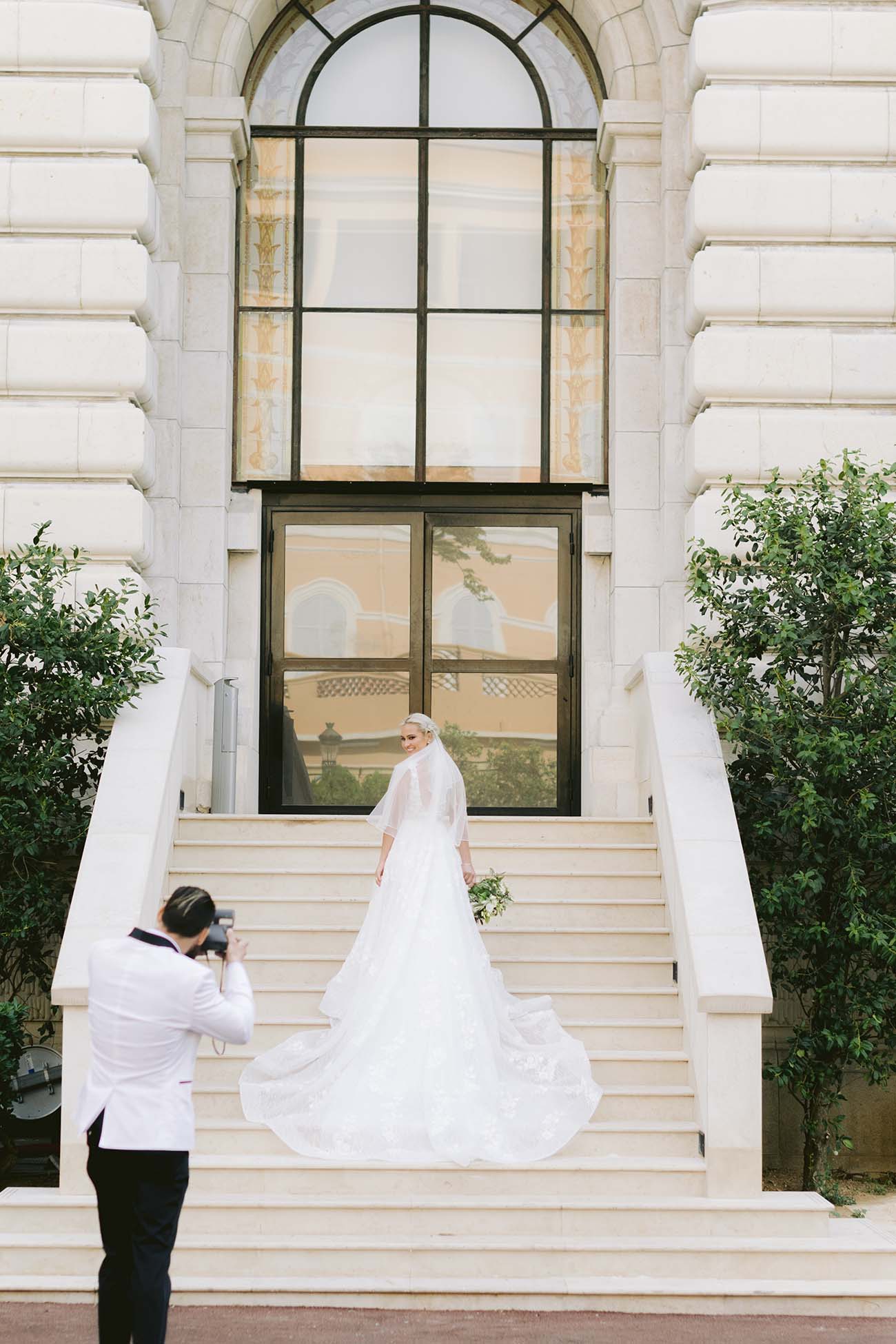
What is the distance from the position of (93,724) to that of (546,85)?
7.84 meters

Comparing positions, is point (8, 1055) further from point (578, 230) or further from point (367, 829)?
point (578, 230)

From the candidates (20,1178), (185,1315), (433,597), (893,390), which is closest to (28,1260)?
(185,1315)

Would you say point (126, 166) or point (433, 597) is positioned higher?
point (126, 166)

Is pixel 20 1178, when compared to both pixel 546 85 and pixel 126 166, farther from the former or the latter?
pixel 546 85

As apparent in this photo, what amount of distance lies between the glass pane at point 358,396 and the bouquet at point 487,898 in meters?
5.58

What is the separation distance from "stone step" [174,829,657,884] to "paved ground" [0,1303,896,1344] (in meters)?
3.83

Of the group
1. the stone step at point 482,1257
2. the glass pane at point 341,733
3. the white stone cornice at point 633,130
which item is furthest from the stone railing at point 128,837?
the white stone cornice at point 633,130

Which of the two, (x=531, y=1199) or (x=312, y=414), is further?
(x=312, y=414)

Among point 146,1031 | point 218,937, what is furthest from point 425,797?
point 146,1031

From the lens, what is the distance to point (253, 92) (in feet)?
47.1

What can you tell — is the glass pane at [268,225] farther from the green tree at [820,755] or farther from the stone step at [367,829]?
the green tree at [820,755]

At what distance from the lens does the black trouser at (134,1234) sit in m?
5.46

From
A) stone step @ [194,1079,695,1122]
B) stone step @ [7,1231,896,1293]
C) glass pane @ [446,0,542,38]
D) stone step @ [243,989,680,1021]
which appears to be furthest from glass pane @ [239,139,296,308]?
stone step @ [7,1231,896,1293]

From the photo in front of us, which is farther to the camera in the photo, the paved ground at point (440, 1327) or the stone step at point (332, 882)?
the stone step at point (332, 882)
